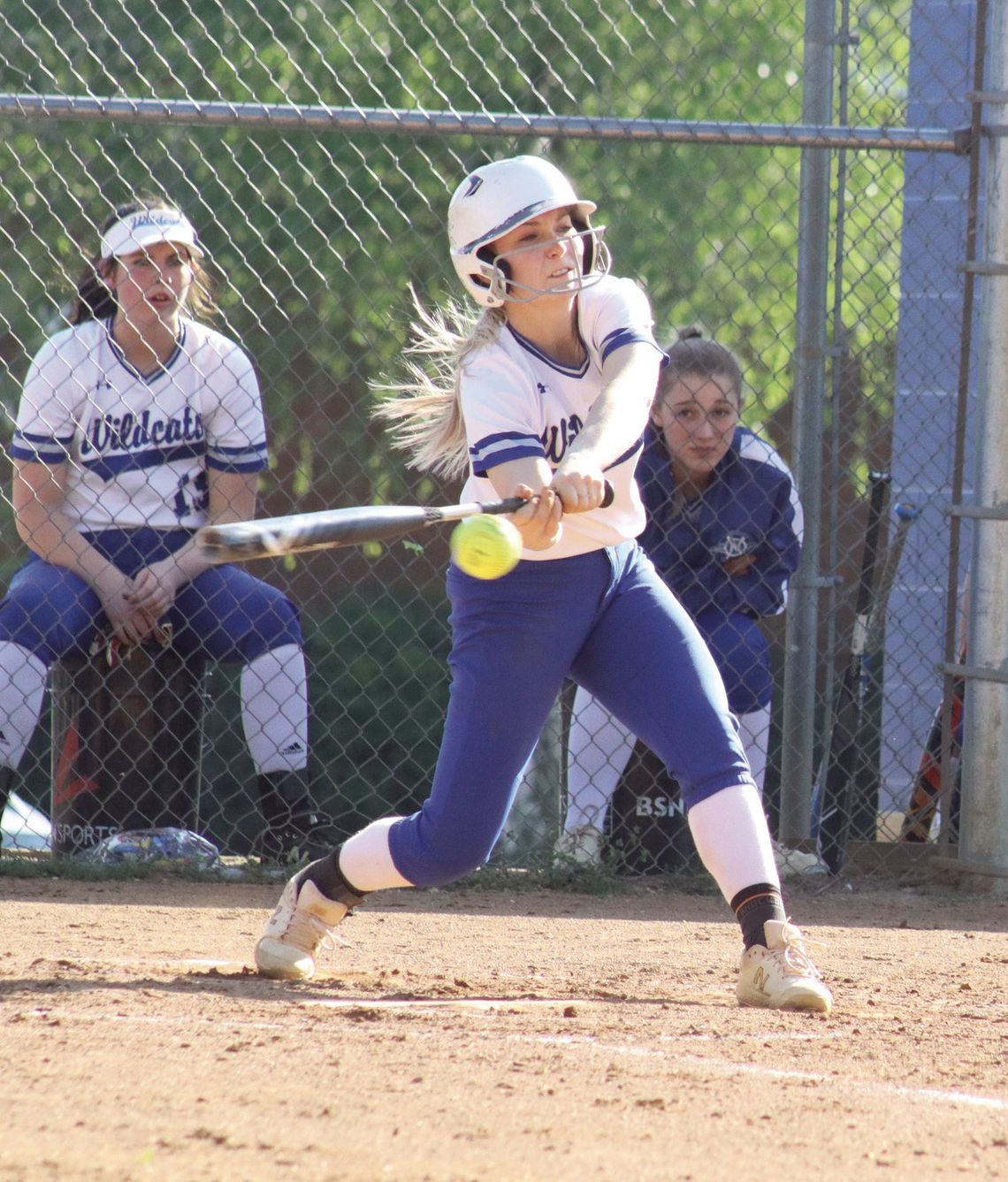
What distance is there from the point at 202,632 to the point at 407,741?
333 cm

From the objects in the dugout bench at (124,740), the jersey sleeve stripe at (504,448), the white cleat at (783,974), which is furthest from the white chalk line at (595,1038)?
the dugout bench at (124,740)

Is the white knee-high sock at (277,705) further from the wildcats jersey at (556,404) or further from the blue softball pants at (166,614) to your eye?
the wildcats jersey at (556,404)

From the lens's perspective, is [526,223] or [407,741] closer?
[526,223]

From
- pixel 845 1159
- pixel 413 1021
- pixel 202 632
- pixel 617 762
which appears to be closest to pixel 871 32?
pixel 617 762

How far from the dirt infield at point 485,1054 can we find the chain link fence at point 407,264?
2.99 ft

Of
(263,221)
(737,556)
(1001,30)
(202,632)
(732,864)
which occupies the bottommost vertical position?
(732,864)

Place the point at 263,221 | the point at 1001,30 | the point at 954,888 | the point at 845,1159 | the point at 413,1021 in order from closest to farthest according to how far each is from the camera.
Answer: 1. the point at 845,1159
2. the point at 413,1021
3. the point at 1001,30
4. the point at 954,888
5. the point at 263,221

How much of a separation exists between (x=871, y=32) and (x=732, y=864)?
123 inches

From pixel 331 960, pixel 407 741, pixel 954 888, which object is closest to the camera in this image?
pixel 331 960

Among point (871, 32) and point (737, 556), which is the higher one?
point (871, 32)

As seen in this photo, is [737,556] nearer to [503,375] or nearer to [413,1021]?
[503,375]

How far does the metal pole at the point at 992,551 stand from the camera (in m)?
4.81

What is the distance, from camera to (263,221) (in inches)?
354

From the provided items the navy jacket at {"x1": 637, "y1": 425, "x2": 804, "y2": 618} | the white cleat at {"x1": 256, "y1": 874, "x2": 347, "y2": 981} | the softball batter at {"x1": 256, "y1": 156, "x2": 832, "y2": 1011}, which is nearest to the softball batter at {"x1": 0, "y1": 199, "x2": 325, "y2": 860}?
the navy jacket at {"x1": 637, "y1": 425, "x2": 804, "y2": 618}
